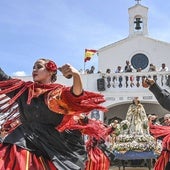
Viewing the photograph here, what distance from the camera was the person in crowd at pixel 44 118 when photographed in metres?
3.58

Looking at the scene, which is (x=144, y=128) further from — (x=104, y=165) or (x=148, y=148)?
(x=104, y=165)

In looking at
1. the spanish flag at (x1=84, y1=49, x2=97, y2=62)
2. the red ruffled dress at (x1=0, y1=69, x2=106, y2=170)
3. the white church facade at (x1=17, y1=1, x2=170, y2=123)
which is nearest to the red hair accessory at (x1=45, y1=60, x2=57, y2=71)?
the red ruffled dress at (x1=0, y1=69, x2=106, y2=170)

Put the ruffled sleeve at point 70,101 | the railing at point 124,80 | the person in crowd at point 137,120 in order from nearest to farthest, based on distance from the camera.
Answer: the ruffled sleeve at point 70,101, the person in crowd at point 137,120, the railing at point 124,80

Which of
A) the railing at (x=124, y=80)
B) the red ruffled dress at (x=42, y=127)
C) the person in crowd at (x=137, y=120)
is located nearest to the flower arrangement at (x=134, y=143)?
the person in crowd at (x=137, y=120)

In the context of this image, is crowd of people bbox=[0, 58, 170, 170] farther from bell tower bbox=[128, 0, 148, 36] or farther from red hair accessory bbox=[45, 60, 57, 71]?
bell tower bbox=[128, 0, 148, 36]

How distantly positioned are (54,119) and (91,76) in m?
15.5

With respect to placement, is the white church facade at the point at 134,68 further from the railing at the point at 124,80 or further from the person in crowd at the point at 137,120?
the person in crowd at the point at 137,120

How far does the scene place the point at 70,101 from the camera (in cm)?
355

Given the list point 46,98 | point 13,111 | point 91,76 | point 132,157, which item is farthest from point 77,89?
point 91,76

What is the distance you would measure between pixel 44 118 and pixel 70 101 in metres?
0.34

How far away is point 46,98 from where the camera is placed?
12.4 ft

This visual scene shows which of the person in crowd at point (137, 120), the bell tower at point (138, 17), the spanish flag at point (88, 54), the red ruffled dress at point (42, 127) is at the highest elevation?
the bell tower at point (138, 17)

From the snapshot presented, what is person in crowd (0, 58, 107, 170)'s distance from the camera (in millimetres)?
3581

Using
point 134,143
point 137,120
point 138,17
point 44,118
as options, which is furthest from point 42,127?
point 138,17
